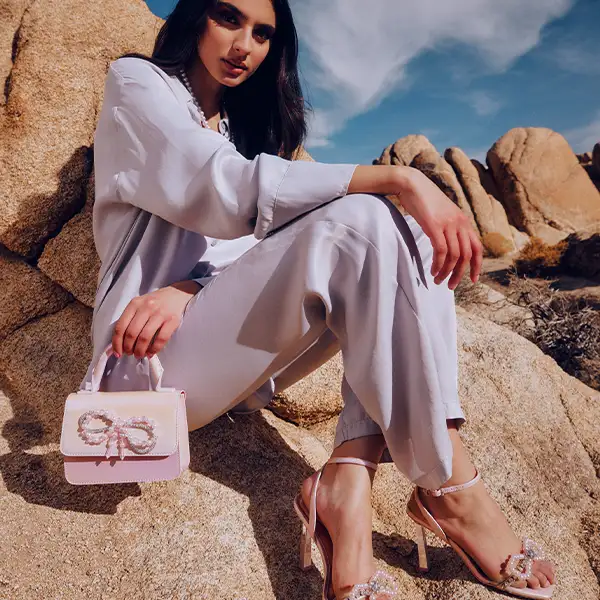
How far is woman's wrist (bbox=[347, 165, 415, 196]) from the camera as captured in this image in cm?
126

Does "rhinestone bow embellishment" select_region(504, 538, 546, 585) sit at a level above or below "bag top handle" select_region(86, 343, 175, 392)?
below

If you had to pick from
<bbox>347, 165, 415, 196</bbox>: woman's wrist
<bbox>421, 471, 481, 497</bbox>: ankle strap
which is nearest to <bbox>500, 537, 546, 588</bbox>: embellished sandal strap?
<bbox>421, 471, 481, 497</bbox>: ankle strap

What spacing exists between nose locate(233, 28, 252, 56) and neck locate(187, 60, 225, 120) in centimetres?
19

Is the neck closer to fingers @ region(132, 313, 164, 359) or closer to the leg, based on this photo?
fingers @ region(132, 313, 164, 359)

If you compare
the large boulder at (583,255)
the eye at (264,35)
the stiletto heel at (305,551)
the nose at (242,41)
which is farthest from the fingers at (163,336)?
the large boulder at (583,255)

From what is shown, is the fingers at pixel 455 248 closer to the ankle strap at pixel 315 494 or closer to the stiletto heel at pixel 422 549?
the ankle strap at pixel 315 494

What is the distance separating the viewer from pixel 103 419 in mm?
1213

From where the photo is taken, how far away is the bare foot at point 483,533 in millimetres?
1357

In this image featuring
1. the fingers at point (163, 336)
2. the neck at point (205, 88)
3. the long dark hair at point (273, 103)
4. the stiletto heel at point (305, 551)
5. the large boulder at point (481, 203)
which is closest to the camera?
the fingers at point (163, 336)

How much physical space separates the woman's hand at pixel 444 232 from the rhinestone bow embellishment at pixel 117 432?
755 mm

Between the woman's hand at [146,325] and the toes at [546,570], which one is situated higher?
the woman's hand at [146,325]

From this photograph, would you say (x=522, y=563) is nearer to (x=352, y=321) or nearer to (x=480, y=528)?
(x=480, y=528)

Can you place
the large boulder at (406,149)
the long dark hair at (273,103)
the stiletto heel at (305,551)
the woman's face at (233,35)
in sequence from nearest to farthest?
the stiletto heel at (305,551)
the woman's face at (233,35)
the long dark hair at (273,103)
the large boulder at (406,149)

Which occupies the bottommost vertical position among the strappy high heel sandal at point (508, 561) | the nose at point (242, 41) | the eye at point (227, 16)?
the strappy high heel sandal at point (508, 561)
